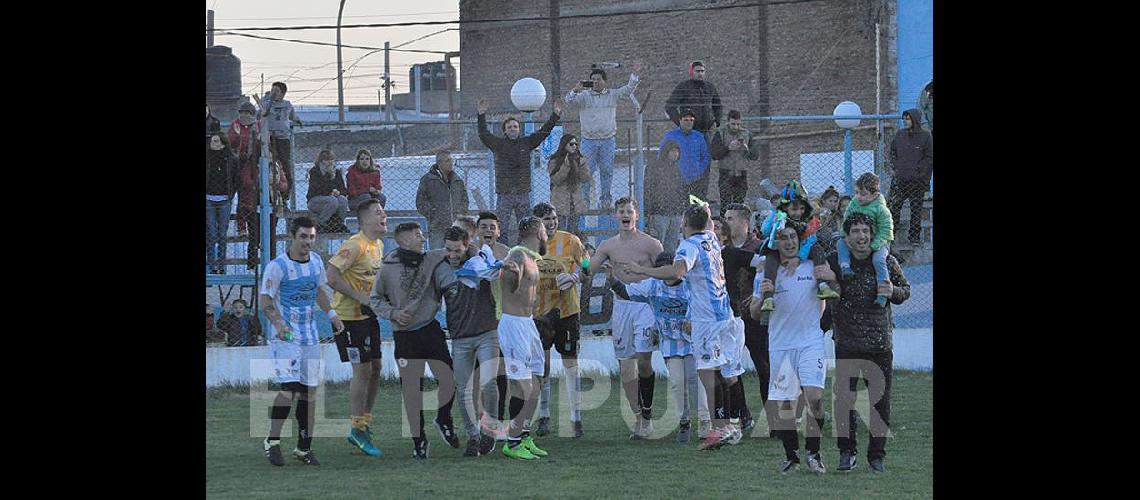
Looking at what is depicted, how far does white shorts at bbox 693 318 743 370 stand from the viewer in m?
12.2

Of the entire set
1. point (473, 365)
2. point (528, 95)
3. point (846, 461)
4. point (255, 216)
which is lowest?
point (846, 461)

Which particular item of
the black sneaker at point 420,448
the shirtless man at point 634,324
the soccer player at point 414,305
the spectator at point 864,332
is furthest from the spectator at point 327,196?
the spectator at point 864,332

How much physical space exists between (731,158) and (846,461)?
7.76 m

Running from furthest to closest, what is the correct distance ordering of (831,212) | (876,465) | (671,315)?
(831,212)
(671,315)
(876,465)

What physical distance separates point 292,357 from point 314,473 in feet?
3.03

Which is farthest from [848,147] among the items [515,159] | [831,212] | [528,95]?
[515,159]

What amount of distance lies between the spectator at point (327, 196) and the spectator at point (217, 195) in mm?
978

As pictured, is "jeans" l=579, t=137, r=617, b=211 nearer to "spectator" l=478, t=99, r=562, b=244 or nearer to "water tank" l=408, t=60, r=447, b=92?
"spectator" l=478, t=99, r=562, b=244

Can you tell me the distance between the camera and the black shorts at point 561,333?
42.8ft

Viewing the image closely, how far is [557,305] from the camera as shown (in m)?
13.1

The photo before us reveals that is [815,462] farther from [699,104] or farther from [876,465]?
[699,104]

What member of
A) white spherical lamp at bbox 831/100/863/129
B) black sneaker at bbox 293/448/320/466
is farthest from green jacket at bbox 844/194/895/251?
white spherical lamp at bbox 831/100/863/129

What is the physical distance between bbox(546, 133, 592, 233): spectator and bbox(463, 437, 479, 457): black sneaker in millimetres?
5826

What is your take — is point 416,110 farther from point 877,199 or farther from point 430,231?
point 877,199
